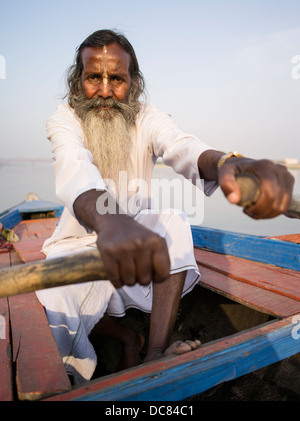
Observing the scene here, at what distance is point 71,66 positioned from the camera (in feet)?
7.65

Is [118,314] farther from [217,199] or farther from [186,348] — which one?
[217,199]

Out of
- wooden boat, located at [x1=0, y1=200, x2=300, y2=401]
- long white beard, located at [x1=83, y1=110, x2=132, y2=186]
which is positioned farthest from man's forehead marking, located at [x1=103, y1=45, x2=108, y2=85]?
wooden boat, located at [x1=0, y1=200, x2=300, y2=401]

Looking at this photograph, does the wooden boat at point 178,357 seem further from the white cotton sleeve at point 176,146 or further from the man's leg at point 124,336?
the white cotton sleeve at point 176,146

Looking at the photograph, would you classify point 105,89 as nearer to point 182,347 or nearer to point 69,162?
point 69,162

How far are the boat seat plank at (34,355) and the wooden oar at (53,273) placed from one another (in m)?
0.36

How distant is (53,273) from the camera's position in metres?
0.70

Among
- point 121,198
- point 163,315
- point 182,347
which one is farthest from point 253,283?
point 121,198

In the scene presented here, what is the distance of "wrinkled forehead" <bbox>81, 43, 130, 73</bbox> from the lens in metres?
1.82

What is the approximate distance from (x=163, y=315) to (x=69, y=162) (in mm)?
816

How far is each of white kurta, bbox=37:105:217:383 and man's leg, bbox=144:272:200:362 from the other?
0.26 ft

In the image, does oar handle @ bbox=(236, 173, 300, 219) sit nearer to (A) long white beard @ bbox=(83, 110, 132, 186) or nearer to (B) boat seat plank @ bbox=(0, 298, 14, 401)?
(B) boat seat plank @ bbox=(0, 298, 14, 401)

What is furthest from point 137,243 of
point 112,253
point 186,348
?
point 186,348

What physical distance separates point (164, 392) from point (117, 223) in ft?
1.79

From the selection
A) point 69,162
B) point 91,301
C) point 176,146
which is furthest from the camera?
point 176,146
